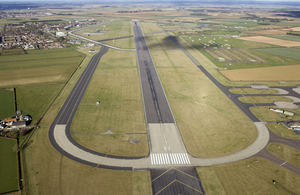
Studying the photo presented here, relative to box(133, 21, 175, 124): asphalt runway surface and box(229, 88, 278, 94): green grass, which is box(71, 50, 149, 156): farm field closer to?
box(133, 21, 175, 124): asphalt runway surface

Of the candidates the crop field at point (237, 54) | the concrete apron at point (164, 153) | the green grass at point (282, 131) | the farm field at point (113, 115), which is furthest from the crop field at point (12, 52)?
the green grass at point (282, 131)

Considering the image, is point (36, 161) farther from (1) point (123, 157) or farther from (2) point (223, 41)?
(2) point (223, 41)

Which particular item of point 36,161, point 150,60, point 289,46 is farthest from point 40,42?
point 289,46

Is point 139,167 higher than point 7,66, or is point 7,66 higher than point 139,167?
point 7,66

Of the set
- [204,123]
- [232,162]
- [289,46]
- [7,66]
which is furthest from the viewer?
[289,46]

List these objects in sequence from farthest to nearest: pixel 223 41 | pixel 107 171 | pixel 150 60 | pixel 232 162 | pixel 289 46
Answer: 1. pixel 223 41
2. pixel 289 46
3. pixel 150 60
4. pixel 232 162
5. pixel 107 171

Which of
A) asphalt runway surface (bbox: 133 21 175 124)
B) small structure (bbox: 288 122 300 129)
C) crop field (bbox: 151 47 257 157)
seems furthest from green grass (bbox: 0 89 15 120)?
small structure (bbox: 288 122 300 129)

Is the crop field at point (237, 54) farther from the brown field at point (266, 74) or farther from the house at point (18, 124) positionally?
the house at point (18, 124)
